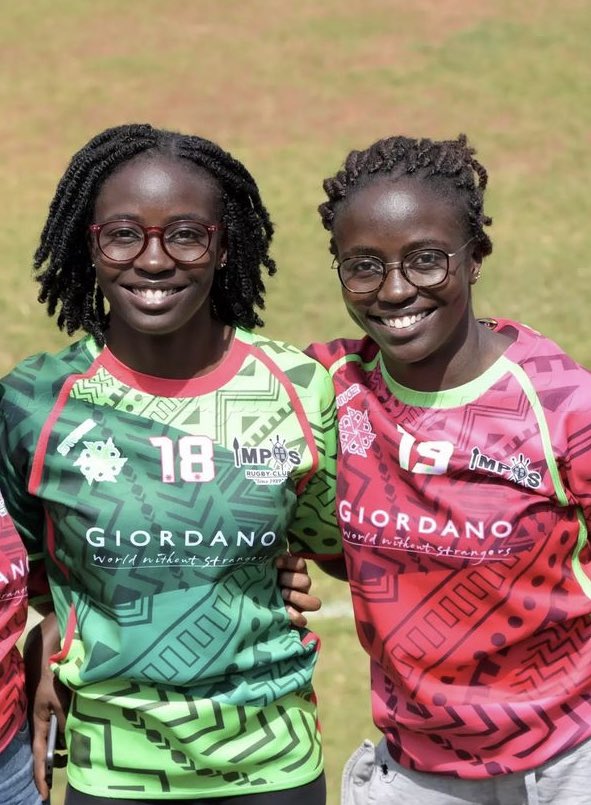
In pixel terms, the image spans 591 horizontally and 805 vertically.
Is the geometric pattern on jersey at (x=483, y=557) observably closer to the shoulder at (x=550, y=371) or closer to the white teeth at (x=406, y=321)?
the shoulder at (x=550, y=371)

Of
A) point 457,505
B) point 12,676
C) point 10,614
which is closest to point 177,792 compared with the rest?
point 12,676

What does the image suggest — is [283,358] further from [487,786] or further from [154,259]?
[487,786]

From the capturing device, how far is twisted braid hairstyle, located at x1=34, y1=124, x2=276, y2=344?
3373 mm

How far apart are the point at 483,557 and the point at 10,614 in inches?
43.8

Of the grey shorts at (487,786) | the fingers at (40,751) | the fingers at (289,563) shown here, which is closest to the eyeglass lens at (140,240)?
the fingers at (289,563)

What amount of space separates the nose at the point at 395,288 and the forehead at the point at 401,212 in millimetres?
87

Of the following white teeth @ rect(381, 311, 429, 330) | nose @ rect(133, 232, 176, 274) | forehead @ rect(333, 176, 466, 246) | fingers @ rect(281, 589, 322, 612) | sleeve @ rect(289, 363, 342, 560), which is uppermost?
forehead @ rect(333, 176, 466, 246)

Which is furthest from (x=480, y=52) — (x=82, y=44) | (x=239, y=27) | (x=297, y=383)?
(x=297, y=383)

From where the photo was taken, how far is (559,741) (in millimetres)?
3324

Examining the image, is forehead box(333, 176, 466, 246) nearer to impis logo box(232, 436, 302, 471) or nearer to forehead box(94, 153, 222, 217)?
forehead box(94, 153, 222, 217)

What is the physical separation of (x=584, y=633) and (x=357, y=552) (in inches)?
23.4

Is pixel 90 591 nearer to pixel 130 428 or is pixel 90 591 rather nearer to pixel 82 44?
pixel 130 428

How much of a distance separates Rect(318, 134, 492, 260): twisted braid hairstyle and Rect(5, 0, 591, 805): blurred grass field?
19.6 ft

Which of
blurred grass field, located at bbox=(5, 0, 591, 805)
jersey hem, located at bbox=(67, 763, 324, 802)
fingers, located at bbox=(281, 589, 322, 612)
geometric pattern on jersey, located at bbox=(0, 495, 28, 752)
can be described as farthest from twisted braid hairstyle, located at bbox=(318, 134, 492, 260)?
blurred grass field, located at bbox=(5, 0, 591, 805)
